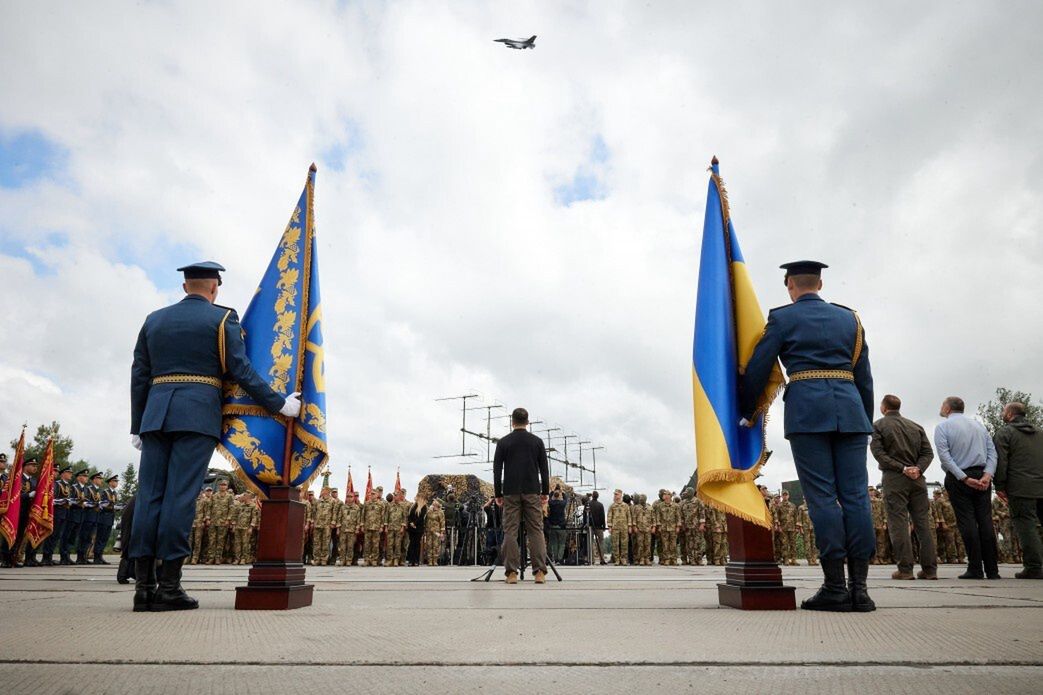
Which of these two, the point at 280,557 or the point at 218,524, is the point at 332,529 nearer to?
the point at 218,524

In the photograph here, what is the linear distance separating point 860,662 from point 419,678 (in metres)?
1.19

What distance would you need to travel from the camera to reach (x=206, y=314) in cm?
372

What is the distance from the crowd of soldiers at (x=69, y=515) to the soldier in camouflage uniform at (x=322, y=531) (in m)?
4.14

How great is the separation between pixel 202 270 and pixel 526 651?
3004 millimetres

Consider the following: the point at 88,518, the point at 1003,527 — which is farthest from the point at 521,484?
the point at 1003,527

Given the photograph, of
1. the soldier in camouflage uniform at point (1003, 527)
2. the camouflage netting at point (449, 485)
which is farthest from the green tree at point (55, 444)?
the soldier in camouflage uniform at point (1003, 527)

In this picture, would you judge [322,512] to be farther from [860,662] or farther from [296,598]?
[860,662]

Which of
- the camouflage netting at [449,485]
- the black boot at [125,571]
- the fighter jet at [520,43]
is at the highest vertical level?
the fighter jet at [520,43]

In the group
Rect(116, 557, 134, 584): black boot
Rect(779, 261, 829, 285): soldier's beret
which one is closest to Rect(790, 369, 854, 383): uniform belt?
Rect(779, 261, 829, 285): soldier's beret

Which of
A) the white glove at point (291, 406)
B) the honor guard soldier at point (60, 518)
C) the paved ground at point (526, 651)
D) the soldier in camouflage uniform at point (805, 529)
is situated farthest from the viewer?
the soldier in camouflage uniform at point (805, 529)

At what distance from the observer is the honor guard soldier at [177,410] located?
136 inches

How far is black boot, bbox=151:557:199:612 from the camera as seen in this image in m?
3.36

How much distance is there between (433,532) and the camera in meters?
16.1

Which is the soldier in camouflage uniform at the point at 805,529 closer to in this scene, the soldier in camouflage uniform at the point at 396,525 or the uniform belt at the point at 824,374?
the soldier in camouflage uniform at the point at 396,525
